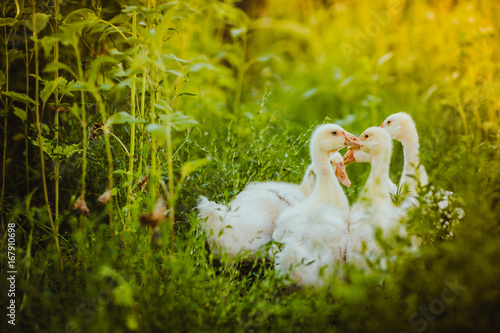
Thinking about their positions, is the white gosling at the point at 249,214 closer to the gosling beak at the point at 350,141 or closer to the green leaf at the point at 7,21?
the gosling beak at the point at 350,141

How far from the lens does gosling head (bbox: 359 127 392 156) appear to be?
9.41 ft

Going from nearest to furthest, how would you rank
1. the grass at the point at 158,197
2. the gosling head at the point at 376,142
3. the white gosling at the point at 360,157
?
the grass at the point at 158,197, the gosling head at the point at 376,142, the white gosling at the point at 360,157

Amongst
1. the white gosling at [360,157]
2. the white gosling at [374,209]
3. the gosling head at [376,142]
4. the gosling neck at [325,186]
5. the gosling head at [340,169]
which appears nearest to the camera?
the white gosling at [374,209]

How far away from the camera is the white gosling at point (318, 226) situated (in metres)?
2.32

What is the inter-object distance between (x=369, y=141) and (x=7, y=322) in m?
2.17

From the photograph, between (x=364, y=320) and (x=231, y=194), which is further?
(x=231, y=194)

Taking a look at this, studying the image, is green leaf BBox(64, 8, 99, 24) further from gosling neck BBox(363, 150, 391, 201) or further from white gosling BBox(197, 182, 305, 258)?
gosling neck BBox(363, 150, 391, 201)

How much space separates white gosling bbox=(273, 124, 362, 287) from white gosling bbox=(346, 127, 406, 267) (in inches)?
3.4

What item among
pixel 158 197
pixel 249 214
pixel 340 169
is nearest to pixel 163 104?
pixel 158 197

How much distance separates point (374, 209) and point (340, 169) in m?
0.72

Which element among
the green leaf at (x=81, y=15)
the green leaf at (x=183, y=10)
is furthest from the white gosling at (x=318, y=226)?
the green leaf at (x=81, y=15)

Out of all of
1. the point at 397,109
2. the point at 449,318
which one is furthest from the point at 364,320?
the point at 397,109

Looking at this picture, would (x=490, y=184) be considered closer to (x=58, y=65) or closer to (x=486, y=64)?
(x=486, y=64)

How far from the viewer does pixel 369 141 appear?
292 centimetres
